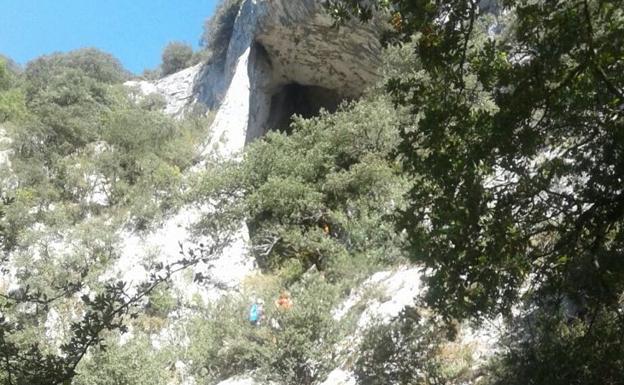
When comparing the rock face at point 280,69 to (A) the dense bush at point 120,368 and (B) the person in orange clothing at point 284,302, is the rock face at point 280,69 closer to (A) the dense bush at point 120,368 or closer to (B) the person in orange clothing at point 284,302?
(B) the person in orange clothing at point 284,302

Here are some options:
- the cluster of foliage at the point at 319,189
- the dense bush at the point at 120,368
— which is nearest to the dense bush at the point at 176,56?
the cluster of foliage at the point at 319,189

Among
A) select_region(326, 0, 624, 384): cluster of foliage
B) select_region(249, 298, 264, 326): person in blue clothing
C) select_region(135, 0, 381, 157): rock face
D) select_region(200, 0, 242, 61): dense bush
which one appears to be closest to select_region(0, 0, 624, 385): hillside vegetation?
select_region(326, 0, 624, 384): cluster of foliage

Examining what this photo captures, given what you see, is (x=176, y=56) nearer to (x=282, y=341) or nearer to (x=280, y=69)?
(x=280, y=69)

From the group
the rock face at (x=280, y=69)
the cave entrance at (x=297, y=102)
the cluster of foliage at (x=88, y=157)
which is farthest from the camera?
the cave entrance at (x=297, y=102)

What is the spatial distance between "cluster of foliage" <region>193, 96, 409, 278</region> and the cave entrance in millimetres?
6801

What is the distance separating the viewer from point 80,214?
683 inches

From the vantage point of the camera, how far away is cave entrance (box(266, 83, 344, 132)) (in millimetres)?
22750

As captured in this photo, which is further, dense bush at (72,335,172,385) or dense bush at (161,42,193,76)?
dense bush at (161,42,193,76)

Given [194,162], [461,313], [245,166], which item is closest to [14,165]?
[194,162]

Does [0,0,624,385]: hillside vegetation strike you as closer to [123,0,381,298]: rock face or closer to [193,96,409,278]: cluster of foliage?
[193,96,409,278]: cluster of foliage

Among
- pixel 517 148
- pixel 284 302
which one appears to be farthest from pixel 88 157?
pixel 517 148

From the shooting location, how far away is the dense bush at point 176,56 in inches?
1393

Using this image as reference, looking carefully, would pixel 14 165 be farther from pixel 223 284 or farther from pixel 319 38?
pixel 319 38

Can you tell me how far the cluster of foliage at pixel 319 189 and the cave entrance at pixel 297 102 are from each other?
680cm
